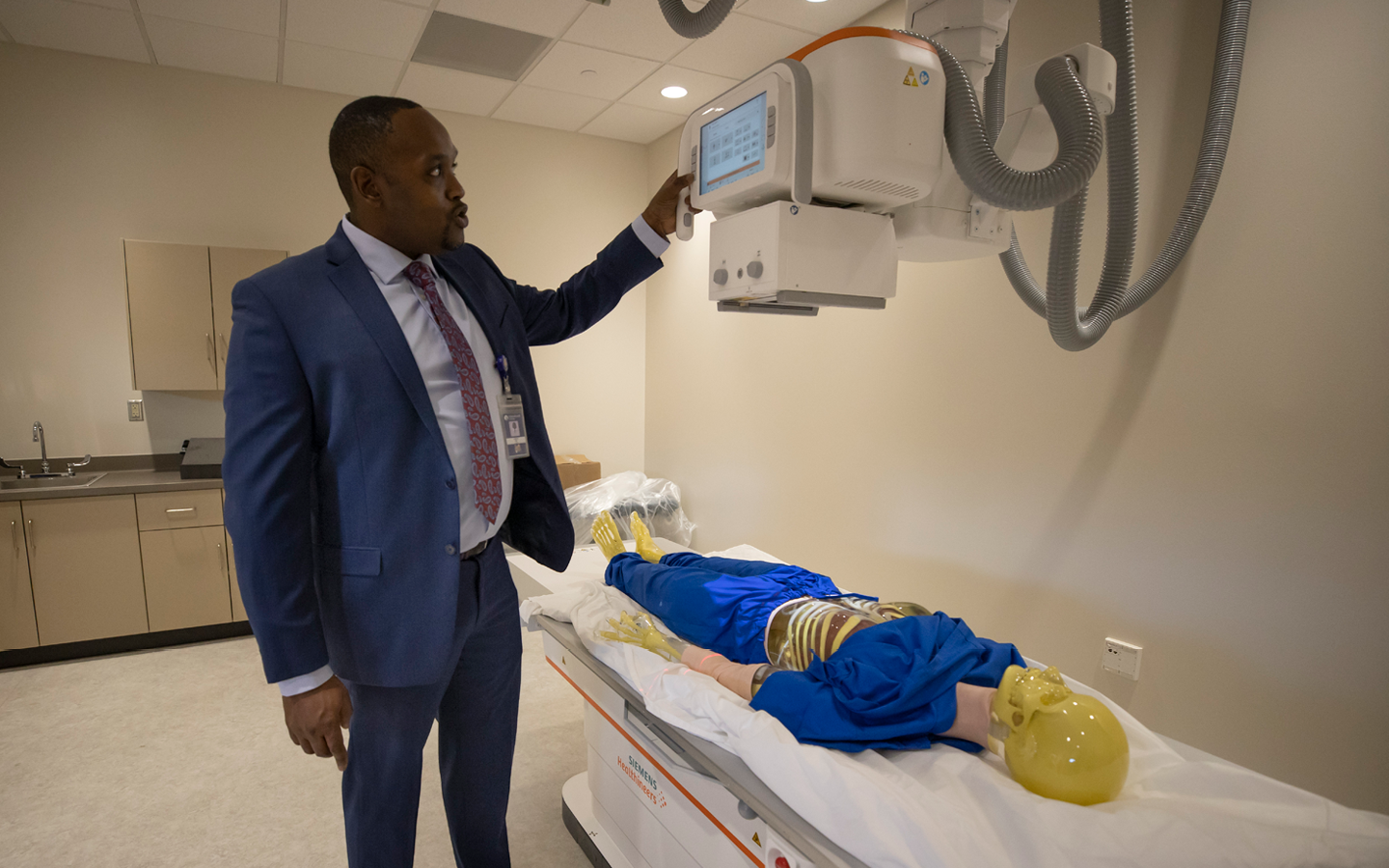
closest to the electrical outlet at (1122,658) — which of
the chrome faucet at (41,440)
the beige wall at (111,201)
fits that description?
the beige wall at (111,201)

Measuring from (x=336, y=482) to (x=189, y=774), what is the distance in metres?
1.77

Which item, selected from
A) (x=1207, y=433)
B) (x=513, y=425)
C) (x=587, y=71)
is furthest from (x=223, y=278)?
(x=1207, y=433)

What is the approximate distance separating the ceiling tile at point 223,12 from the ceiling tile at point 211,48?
53mm

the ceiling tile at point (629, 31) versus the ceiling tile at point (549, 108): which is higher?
the ceiling tile at point (549, 108)

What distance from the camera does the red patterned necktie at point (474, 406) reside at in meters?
1.25

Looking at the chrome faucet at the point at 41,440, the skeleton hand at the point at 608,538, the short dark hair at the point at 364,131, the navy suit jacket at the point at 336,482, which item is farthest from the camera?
the chrome faucet at the point at 41,440

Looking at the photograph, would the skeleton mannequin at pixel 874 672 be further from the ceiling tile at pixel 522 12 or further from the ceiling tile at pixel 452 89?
the ceiling tile at pixel 452 89

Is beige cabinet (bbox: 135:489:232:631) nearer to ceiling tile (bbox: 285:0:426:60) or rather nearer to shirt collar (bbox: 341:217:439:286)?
ceiling tile (bbox: 285:0:426:60)

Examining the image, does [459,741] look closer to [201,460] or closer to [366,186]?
[366,186]

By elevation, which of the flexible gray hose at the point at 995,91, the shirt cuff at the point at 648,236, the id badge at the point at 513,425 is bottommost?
the id badge at the point at 513,425

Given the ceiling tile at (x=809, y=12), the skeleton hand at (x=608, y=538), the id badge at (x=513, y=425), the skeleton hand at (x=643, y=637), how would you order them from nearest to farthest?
the id badge at (x=513, y=425) < the skeleton hand at (x=643, y=637) < the skeleton hand at (x=608, y=538) < the ceiling tile at (x=809, y=12)

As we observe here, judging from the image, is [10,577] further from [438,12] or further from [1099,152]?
[1099,152]

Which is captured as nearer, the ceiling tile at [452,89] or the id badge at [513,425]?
the id badge at [513,425]

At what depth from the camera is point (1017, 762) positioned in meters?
1.15
